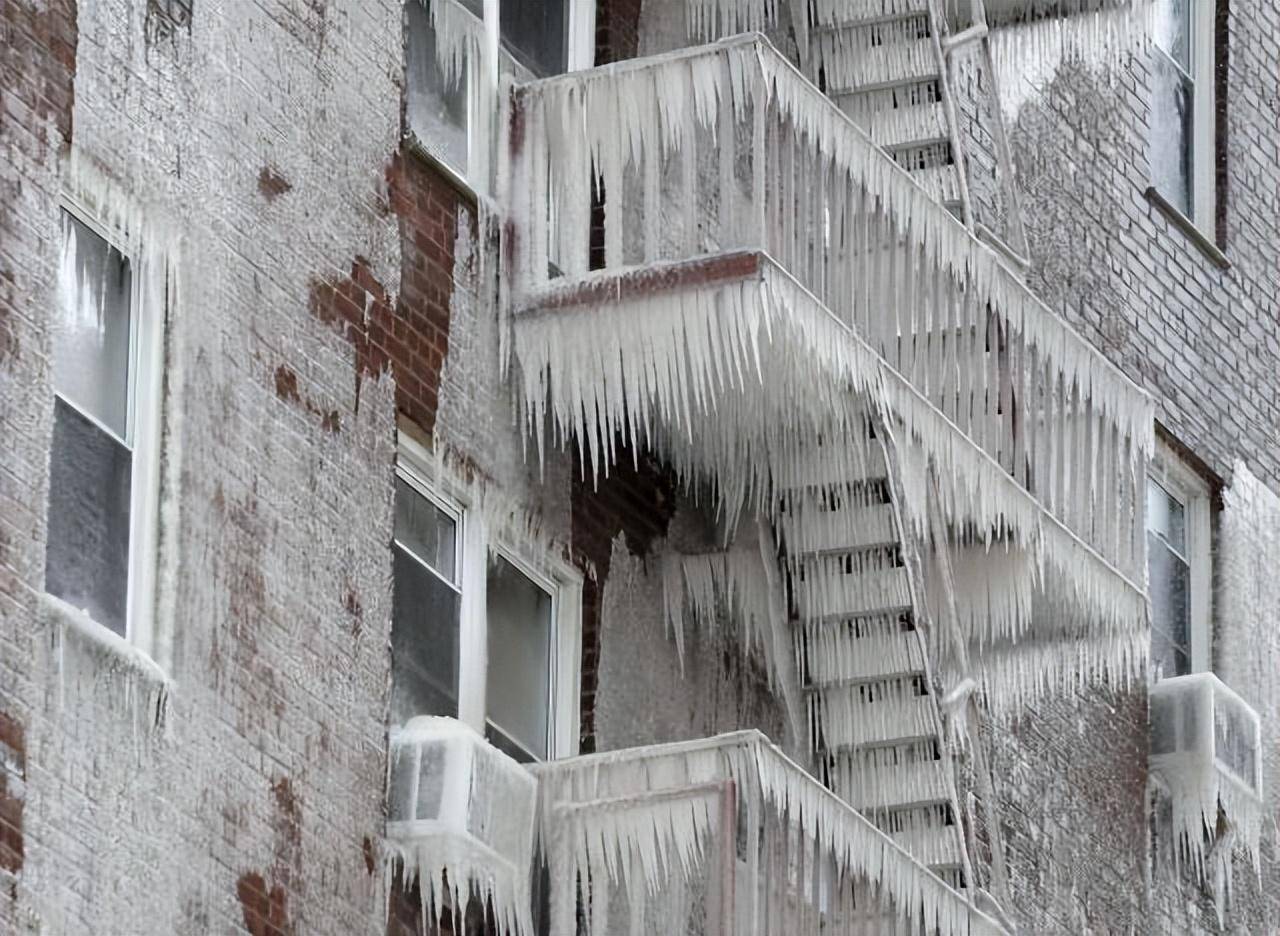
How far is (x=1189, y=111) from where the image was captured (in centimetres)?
2333

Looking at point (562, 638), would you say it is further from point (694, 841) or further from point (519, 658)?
point (694, 841)

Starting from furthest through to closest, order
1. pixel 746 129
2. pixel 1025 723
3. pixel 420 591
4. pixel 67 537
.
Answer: pixel 1025 723 < pixel 746 129 < pixel 420 591 < pixel 67 537

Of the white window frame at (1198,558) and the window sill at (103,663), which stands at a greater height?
the white window frame at (1198,558)

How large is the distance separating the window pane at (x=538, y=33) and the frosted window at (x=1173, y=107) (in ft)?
21.9

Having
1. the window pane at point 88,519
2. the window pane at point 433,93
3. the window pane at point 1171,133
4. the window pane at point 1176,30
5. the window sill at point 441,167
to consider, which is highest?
the window pane at point 1176,30

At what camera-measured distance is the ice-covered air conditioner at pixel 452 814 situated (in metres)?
14.1

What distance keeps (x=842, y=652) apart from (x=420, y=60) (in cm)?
307

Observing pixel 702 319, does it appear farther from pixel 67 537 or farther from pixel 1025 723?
pixel 1025 723

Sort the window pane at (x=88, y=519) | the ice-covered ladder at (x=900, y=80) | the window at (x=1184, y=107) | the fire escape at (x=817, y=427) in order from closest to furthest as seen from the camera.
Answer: the window pane at (x=88, y=519)
the fire escape at (x=817, y=427)
the ice-covered ladder at (x=900, y=80)
the window at (x=1184, y=107)

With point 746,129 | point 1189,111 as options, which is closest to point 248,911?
point 746,129

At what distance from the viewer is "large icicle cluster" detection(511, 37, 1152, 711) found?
15.3m

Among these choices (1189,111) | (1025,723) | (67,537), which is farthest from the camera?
(1189,111)

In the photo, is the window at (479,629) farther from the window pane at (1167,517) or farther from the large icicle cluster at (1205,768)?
the window pane at (1167,517)

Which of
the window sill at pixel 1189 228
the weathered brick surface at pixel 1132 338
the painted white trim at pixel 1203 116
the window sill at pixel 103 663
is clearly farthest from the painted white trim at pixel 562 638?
the painted white trim at pixel 1203 116
